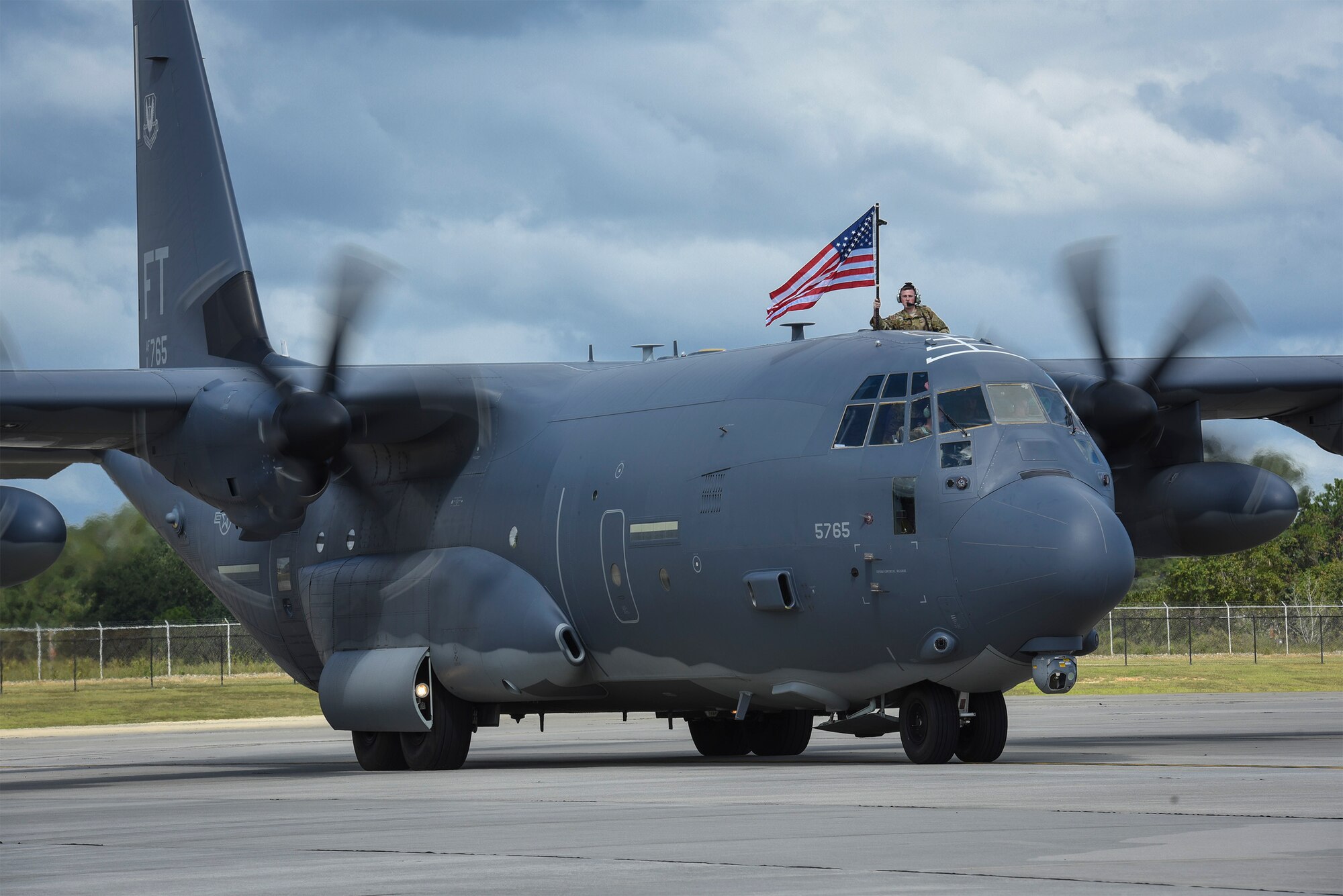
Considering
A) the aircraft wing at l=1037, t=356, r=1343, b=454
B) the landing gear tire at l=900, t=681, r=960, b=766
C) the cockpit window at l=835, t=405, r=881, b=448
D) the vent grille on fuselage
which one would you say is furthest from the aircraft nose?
the aircraft wing at l=1037, t=356, r=1343, b=454

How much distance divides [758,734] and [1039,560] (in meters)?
6.86

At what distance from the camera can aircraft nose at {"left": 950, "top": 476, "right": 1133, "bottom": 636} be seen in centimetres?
1518

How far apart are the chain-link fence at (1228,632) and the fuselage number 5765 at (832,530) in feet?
134

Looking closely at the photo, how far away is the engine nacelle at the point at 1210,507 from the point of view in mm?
20969

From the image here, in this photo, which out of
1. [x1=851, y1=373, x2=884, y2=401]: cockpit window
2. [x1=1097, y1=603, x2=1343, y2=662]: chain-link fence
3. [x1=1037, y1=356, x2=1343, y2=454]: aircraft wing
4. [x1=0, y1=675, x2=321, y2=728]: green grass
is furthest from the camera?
[x1=1097, y1=603, x2=1343, y2=662]: chain-link fence

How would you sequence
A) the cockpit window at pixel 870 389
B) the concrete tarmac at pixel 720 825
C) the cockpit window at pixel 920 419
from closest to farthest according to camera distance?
the concrete tarmac at pixel 720 825, the cockpit window at pixel 920 419, the cockpit window at pixel 870 389

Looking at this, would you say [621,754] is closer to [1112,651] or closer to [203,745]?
[203,745]

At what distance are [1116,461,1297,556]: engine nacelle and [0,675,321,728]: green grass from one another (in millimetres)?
25456

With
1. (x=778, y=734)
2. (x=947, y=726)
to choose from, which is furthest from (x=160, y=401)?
(x=947, y=726)

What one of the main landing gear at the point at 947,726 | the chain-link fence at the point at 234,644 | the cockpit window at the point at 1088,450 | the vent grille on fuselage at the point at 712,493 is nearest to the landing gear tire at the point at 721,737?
the vent grille on fuselage at the point at 712,493

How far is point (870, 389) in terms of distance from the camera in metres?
16.8

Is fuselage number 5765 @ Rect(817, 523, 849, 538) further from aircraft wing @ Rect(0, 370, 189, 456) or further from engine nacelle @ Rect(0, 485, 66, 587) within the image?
engine nacelle @ Rect(0, 485, 66, 587)

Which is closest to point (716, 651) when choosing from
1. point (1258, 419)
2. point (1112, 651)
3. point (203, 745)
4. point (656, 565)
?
point (656, 565)

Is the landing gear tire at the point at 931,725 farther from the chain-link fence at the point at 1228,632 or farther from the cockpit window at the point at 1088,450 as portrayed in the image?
the chain-link fence at the point at 1228,632
